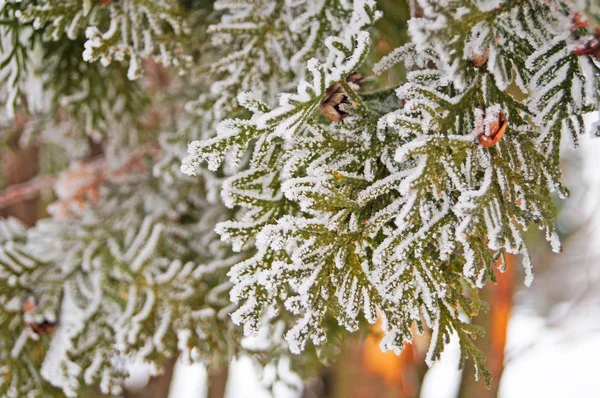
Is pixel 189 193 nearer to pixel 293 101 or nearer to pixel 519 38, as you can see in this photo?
pixel 293 101

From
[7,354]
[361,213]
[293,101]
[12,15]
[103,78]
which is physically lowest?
[7,354]

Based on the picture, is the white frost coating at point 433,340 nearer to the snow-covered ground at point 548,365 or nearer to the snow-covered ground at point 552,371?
the snow-covered ground at point 548,365

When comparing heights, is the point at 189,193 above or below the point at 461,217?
above

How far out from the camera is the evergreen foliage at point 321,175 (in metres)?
0.82

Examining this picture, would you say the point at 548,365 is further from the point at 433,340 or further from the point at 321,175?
the point at 321,175

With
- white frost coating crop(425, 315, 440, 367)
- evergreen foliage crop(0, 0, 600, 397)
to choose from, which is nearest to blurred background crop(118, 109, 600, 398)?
evergreen foliage crop(0, 0, 600, 397)

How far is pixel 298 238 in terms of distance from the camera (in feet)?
2.84

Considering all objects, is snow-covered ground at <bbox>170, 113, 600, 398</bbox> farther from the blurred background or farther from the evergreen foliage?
the evergreen foliage

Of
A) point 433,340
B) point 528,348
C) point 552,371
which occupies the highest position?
point 552,371

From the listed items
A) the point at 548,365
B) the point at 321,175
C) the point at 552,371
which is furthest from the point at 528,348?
the point at 321,175

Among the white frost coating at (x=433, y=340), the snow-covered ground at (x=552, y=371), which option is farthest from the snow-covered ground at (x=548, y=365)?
the white frost coating at (x=433, y=340)

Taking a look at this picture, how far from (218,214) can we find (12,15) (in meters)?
0.94

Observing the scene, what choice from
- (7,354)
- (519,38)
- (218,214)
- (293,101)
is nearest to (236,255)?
(218,214)

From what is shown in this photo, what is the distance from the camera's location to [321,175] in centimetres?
88
